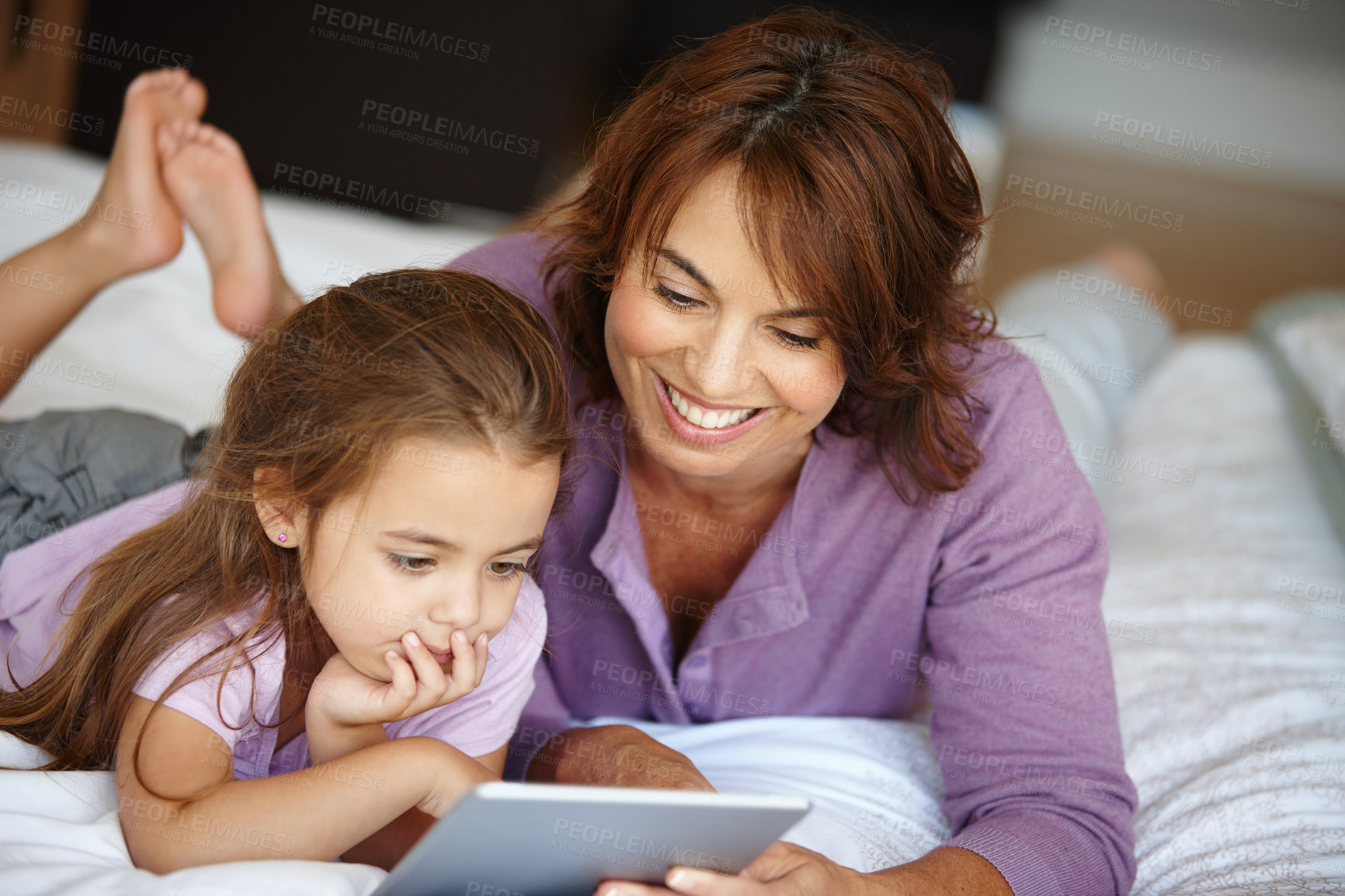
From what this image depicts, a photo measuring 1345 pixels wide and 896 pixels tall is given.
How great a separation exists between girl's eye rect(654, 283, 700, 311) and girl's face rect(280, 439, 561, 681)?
9.7 inches

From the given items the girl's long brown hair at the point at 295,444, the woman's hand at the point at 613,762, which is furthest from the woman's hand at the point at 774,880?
the girl's long brown hair at the point at 295,444

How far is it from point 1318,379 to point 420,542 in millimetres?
1654

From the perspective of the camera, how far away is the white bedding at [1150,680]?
3.32 ft

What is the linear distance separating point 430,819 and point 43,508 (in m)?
0.78

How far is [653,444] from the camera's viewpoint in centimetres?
131

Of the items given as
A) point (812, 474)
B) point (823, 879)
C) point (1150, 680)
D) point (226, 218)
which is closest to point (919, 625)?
point (812, 474)

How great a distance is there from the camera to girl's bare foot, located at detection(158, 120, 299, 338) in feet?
5.94

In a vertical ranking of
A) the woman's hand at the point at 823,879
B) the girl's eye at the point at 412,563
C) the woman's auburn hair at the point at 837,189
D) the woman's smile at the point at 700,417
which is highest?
the woman's auburn hair at the point at 837,189

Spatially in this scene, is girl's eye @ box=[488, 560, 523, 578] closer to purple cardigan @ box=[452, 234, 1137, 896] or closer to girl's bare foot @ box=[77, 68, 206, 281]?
purple cardigan @ box=[452, 234, 1137, 896]

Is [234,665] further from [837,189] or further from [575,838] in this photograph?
[837,189]

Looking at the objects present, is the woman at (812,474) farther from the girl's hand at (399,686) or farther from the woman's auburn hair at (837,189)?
the girl's hand at (399,686)

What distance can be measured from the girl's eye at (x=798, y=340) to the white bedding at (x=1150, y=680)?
21.0 inches

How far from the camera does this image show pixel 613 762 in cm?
128

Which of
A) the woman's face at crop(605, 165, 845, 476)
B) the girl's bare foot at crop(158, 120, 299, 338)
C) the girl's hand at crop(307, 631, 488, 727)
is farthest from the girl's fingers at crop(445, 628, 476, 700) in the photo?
the girl's bare foot at crop(158, 120, 299, 338)
